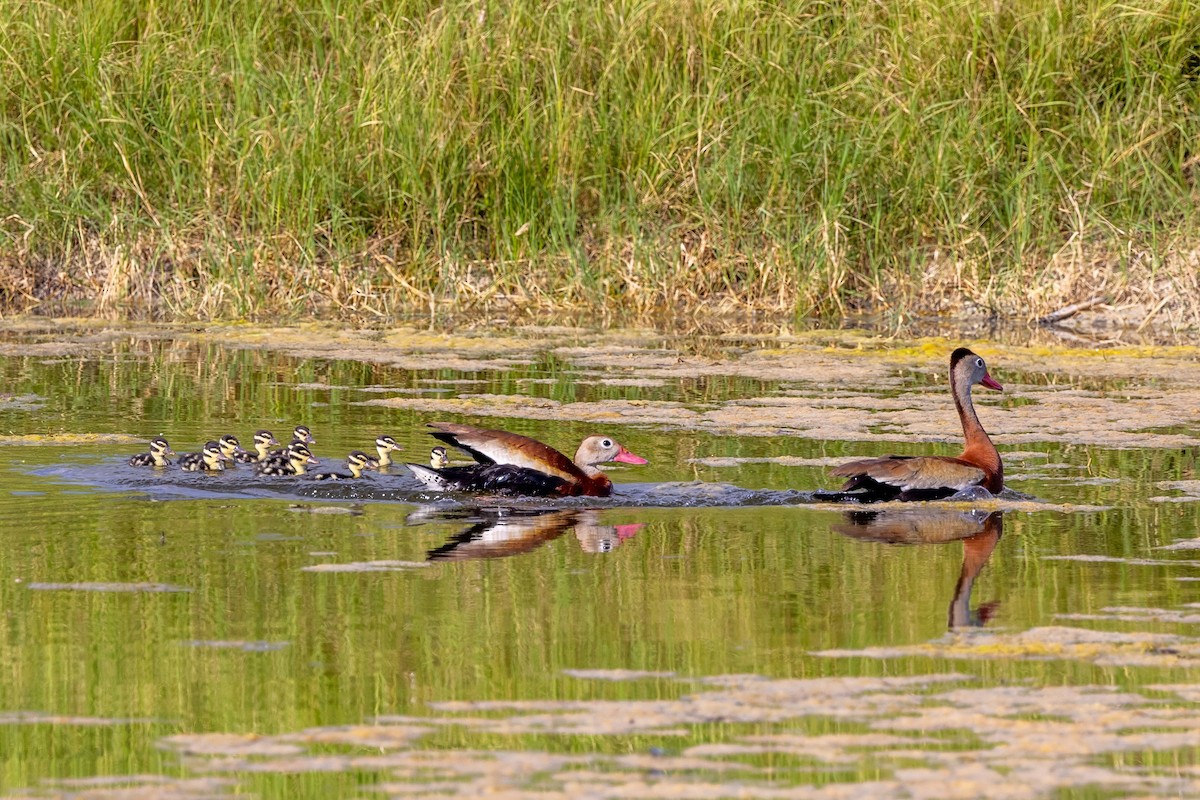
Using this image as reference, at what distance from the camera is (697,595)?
654cm

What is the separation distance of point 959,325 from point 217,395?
6.19 m

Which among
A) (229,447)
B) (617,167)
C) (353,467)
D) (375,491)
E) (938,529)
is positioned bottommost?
(938,529)

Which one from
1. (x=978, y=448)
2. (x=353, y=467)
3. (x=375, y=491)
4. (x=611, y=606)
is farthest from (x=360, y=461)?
(x=611, y=606)

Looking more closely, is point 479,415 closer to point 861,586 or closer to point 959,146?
Answer: point 861,586

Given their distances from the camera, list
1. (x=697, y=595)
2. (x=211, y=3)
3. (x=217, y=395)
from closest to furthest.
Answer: (x=697, y=595), (x=217, y=395), (x=211, y=3)

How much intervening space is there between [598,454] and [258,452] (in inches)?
65.0

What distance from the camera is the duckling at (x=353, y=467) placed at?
9094mm

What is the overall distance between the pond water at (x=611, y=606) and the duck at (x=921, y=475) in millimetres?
168

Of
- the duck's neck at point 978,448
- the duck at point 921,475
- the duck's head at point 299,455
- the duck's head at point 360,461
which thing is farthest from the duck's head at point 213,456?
the duck's neck at point 978,448

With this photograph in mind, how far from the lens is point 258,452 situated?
9484 mm

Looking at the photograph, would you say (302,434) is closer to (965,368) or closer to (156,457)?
(156,457)

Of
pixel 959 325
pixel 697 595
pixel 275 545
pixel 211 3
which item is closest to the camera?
pixel 697 595

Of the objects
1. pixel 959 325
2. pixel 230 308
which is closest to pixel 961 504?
pixel 959 325

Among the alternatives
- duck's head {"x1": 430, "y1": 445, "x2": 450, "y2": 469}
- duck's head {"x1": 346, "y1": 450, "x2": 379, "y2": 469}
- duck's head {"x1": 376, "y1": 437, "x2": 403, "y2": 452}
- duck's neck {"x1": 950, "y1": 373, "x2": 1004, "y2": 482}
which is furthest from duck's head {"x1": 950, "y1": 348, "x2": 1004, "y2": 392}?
duck's head {"x1": 346, "y1": 450, "x2": 379, "y2": 469}
